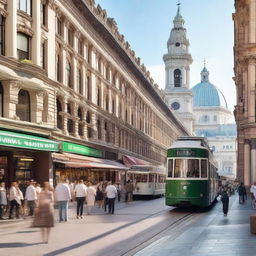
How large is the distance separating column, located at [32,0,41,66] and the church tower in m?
110

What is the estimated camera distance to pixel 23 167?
3609cm

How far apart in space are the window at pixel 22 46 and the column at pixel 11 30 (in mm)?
1337

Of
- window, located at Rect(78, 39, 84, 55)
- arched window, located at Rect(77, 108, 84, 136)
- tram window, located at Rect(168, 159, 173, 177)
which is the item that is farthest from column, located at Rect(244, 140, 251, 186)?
tram window, located at Rect(168, 159, 173, 177)

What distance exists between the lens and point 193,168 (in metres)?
30.9

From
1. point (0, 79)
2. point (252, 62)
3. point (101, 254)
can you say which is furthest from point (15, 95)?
point (252, 62)

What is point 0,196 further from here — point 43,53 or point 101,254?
point 43,53

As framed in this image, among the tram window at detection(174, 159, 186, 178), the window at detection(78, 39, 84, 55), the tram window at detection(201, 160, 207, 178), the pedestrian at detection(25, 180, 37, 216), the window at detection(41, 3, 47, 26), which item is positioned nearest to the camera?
the pedestrian at detection(25, 180, 37, 216)

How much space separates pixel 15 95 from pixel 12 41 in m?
3.13

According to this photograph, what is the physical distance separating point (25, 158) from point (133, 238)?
18.5 m

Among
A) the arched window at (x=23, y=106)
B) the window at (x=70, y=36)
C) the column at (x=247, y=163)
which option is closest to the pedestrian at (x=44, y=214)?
the arched window at (x=23, y=106)

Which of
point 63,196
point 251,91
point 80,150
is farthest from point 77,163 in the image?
point 251,91

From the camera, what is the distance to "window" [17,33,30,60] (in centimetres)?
3423

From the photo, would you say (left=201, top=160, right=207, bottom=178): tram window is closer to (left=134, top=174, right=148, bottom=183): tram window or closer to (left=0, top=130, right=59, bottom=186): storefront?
(left=0, top=130, right=59, bottom=186): storefront

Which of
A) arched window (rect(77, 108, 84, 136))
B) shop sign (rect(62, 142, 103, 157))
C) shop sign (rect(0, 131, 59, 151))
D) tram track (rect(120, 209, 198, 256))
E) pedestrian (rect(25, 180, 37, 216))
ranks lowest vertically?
tram track (rect(120, 209, 198, 256))
